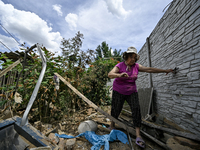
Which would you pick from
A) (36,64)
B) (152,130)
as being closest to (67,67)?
(36,64)

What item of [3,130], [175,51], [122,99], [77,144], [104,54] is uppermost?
[104,54]

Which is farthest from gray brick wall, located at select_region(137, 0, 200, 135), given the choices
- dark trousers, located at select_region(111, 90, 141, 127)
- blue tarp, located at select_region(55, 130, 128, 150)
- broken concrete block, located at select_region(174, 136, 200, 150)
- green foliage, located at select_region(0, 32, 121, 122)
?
green foliage, located at select_region(0, 32, 121, 122)

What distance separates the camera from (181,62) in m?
2.14

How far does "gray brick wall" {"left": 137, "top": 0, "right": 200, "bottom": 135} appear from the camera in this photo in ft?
5.89

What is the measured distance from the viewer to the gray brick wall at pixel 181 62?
179 cm

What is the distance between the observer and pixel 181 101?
7.09 ft

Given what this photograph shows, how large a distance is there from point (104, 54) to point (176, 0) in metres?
22.4

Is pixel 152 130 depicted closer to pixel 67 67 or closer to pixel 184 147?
pixel 184 147

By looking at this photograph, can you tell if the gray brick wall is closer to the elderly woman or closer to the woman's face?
the elderly woman

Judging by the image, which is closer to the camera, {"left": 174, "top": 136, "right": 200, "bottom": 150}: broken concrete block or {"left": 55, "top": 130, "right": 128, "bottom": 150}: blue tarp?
{"left": 174, "top": 136, "right": 200, "bottom": 150}: broken concrete block

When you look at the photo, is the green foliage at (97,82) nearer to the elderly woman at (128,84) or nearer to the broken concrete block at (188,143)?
the elderly woman at (128,84)

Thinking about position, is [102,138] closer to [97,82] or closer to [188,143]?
[188,143]

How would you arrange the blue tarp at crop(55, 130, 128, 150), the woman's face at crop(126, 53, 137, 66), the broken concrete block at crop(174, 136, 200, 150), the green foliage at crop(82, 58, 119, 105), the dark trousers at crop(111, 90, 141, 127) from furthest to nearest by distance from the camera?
1. the green foliage at crop(82, 58, 119, 105)
2. the woman's face at crop(126, 53, 137, 66)
3. the dark trousers at crop(111, 90, 141, 127)
4. the blue tarp at crop(55, 130, 128, 150)
5. the broken concrete block at crop(174, 136, 200, 150)

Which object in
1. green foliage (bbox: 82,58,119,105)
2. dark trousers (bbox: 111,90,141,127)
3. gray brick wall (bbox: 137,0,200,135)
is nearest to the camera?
gray brick wall (bbox: 137,0,200,135)
